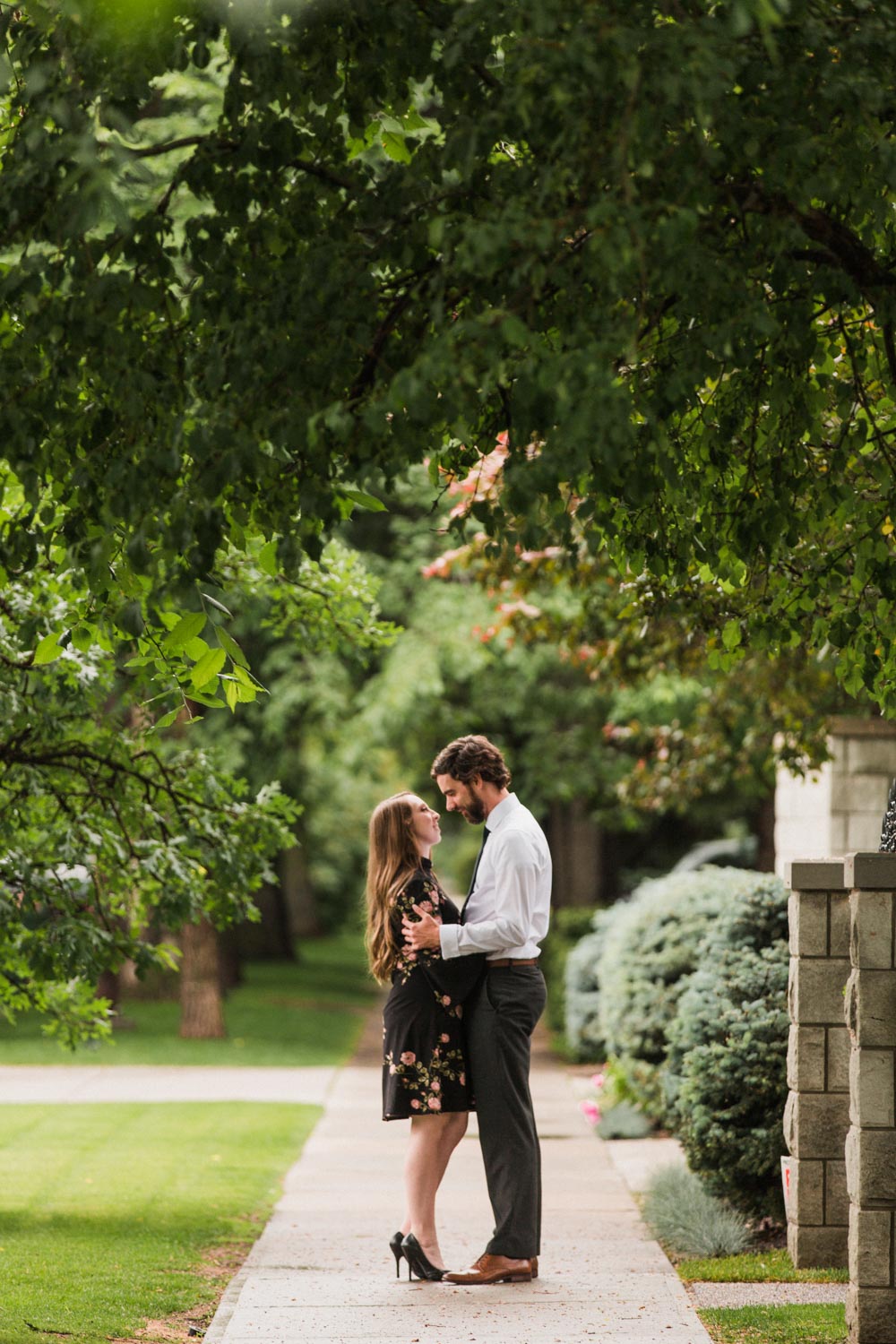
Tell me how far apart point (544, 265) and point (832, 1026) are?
165 inches

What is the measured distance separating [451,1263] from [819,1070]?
1.83 meters

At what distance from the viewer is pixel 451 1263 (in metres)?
7.37

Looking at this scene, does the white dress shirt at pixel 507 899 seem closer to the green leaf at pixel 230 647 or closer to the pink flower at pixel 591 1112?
the green leaf at pixel 230 647

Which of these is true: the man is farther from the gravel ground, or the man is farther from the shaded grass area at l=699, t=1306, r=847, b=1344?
the shaded grass area at l=699, t=1306, r=847, b=1344

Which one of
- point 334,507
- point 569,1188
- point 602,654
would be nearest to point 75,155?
point 334,507

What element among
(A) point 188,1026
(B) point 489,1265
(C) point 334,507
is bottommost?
(A) point 188,1026

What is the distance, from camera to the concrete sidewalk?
5945 mm

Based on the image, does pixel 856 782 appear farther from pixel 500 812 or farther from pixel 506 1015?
pixel 506 1015

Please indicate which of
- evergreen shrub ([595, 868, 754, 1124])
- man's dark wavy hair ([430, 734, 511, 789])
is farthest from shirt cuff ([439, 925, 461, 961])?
evergreen shrub ([595, 868, 754, 1124])

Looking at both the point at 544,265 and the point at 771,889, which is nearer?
the point at 544,265

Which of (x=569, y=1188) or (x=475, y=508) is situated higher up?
(x=475, y=508)

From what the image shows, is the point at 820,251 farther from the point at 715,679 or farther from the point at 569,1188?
the point at 715,679

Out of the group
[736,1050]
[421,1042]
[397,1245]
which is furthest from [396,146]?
[736,1050]

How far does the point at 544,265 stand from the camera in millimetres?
4152
